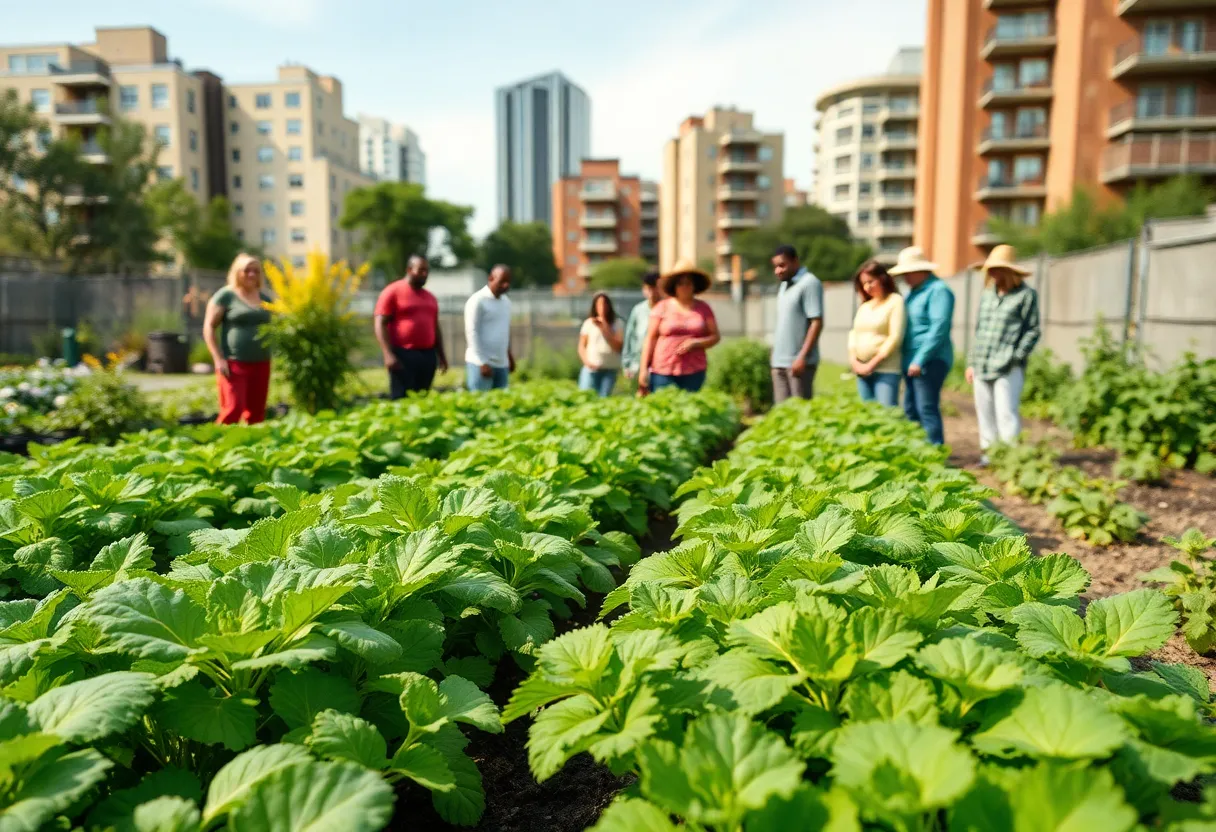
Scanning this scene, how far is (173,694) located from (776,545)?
5.14 feet

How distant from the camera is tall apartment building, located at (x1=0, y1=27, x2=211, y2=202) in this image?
2264 inches

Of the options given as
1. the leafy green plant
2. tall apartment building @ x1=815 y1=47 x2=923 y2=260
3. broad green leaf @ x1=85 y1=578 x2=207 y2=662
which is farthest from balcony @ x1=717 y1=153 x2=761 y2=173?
broad green leaf @ x1=85 y1=578 x2=207 y2=662

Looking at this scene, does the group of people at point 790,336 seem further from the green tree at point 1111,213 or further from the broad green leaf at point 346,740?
the green tree at point 1111,213

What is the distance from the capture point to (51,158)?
47.0m

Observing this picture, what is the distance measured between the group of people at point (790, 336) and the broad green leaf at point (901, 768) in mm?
5830

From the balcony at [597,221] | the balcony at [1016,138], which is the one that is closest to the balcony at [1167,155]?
the balcony at [1016,138]

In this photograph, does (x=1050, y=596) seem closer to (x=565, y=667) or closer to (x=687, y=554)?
(x=687, y=554)

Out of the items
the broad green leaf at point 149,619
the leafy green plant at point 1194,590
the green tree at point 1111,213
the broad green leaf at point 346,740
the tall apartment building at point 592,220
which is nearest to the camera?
the broad green leaf at point 346,740

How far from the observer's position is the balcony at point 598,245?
94.6 m

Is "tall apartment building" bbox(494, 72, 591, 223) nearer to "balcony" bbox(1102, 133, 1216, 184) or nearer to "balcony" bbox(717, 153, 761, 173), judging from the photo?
"balcony" bbox(717, 153, 761, 173)

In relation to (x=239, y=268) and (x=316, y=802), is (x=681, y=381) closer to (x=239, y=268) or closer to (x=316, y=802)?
(x=239, y=268)

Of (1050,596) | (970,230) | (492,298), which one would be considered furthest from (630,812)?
(970,230)

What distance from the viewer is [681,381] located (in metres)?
7.85

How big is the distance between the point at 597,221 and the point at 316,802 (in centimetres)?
9607
